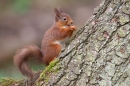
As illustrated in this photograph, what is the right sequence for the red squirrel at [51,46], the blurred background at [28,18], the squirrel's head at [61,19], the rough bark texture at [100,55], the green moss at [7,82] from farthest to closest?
the blurred background at [28,18] → the squirrel's head at [61,19] → the red squirrel at [51,46] → the green moss at [7,82] → the rough bark texture at [100,55]

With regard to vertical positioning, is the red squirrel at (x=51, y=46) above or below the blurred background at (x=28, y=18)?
below

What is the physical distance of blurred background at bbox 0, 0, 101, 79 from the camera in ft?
17.7

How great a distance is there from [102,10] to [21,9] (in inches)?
162

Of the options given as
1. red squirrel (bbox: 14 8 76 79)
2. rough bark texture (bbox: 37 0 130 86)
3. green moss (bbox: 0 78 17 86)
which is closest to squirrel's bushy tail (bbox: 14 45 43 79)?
red squirrel (bbox: 14 8 76 79)

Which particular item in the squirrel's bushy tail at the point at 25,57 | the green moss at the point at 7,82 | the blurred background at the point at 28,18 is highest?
the blurred background at the point at 28,18

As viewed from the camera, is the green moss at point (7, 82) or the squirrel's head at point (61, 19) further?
the squirrel's head at point (61, 19)

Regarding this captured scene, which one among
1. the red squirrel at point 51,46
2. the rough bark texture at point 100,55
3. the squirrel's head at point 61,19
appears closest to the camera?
the rough bark texture at point 100,55

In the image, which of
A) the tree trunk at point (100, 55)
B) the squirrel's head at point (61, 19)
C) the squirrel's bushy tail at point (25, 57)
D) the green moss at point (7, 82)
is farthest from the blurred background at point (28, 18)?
the tree trunk at point (100, 55)

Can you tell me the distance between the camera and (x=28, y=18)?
5.92m

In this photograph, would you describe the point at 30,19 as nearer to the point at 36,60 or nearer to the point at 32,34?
the point at 32,34

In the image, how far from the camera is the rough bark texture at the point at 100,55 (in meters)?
1.73

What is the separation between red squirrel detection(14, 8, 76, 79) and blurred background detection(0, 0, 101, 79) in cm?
242

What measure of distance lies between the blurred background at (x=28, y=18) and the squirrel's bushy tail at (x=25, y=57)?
2657 mm

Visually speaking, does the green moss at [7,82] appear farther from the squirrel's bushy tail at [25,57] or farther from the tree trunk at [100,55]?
the tree trunk at [100,55]
